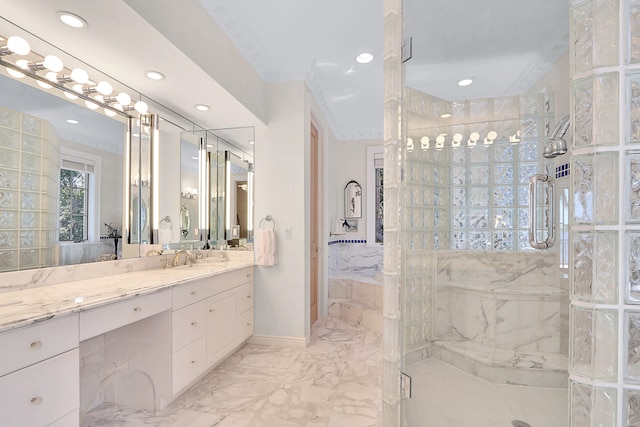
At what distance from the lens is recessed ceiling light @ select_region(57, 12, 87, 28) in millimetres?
1446

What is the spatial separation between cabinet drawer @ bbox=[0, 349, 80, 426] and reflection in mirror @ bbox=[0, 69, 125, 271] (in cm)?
66

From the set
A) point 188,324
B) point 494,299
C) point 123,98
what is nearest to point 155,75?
point 123,98

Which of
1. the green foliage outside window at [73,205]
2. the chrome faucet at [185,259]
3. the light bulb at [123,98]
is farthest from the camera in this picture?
the chrome faucet at [185,259]

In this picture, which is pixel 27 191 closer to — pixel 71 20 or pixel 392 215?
pixel 71 20

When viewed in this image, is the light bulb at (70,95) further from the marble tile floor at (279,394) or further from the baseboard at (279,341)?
the baseboard at (279,341)

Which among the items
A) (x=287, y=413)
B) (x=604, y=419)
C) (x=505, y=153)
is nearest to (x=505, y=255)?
(x=505, y=153)

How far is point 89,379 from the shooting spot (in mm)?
1902

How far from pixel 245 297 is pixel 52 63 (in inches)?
82.5

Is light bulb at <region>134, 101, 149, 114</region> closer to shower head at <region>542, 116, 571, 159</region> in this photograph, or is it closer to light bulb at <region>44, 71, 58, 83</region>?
light bulb at <region>44, 71, 58, 83</region>

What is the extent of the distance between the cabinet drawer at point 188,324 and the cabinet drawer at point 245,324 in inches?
21.6

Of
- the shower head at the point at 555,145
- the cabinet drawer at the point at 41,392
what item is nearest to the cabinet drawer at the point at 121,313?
the cabinet drawer at the point at 41,392

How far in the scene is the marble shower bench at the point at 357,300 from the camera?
11.7 feet

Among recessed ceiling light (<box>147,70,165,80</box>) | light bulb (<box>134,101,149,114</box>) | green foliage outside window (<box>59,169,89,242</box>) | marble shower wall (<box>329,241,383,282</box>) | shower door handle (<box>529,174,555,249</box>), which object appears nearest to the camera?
shower door handle (<box>529,174,555,249</box>)

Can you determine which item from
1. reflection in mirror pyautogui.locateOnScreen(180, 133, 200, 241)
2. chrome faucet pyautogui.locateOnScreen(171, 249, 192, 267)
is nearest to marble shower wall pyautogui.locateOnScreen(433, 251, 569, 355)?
chrome faucet pyautogui.locateOnScreen(171, 249, 192, 267)
